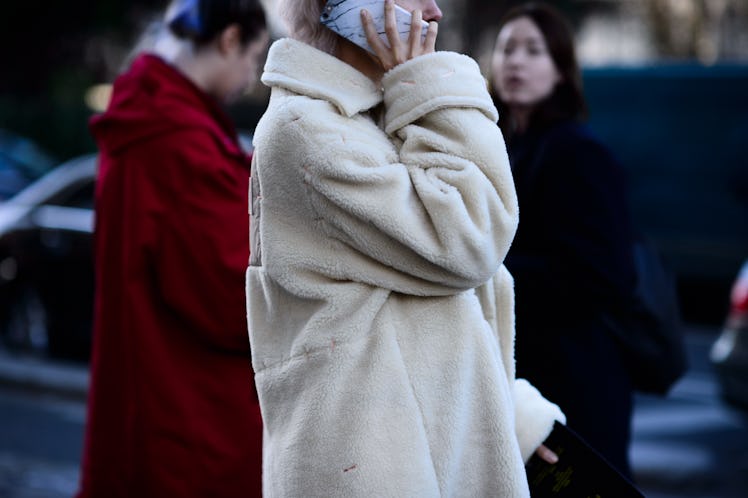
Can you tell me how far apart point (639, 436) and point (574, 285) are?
3881mm

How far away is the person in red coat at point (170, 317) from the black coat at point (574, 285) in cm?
78

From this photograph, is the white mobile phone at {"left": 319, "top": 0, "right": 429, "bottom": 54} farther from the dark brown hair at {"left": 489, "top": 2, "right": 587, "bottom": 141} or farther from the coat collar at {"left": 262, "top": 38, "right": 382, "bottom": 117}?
the dark brown hair at {"left": 489, "top": 2, "right": 587, "bottom": 141}

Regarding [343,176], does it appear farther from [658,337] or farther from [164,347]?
[658,337]

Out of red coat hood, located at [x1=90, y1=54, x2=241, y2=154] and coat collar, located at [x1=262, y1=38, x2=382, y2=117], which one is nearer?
coat collar, located at [x1=262, y1=38, x2=382, y2=117]

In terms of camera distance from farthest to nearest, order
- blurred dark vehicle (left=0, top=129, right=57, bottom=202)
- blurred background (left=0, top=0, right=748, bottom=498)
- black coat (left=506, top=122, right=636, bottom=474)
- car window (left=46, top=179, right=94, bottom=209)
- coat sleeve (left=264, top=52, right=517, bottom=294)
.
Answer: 1. blurred dark vehicle (left=0, top=129, right=57, bottom=202)
2. car window (left=46, top=179, right=94, bottom=209)
3. blurred background (left=0, top=0, right=748, bottom=498)
4. black coat (left=506, top=122, right=636, bottom=474)
5. coat sleeve (left=264, top=52, right=517, bottom=294)

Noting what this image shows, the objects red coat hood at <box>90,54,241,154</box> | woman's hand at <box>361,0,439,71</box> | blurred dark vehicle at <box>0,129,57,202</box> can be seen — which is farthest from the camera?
blurred dark vehicle at <box>0,129,57,202</box>

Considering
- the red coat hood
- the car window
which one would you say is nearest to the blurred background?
the car window

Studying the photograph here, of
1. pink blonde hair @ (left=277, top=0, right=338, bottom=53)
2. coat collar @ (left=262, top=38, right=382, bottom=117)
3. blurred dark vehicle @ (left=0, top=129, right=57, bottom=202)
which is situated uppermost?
pink blonde hair @ (left=277, top=0, right=338, bottom=53)

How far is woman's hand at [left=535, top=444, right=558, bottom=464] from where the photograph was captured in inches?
80.3

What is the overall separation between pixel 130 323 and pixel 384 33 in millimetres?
1158

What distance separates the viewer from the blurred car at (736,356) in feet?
19.2

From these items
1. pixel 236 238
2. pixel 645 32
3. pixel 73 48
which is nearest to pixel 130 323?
pixel 236 238

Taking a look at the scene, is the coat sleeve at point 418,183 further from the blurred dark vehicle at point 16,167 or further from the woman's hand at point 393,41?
the blurred dark vehicle at point 16,167

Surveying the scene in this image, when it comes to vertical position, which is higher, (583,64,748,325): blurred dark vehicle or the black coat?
the black coat
